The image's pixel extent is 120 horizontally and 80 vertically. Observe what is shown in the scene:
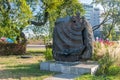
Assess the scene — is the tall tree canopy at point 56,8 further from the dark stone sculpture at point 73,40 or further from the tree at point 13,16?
the dark stone sculpture at point 73,40

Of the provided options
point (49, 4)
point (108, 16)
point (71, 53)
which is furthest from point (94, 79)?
point (108, 16)

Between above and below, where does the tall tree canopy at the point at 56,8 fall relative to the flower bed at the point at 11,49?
above

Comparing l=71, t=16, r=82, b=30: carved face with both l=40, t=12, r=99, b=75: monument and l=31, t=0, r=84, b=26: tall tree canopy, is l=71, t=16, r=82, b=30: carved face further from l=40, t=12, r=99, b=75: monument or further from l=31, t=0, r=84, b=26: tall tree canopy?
l=31, t=0, r=84, b=26: tall tree canopy

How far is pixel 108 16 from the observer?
28.8 meters

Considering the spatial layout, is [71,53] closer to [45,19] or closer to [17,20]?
[17,20]

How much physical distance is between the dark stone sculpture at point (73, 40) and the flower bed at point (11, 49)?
358 inches

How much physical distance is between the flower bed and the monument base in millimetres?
9121

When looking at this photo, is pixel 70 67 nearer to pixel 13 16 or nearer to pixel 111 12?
pixel 13 16

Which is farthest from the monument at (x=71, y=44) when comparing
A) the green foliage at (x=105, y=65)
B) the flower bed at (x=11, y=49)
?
the flower bed at (x=11, y=49)

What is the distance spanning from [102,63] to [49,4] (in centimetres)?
1165

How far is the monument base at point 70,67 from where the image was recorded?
9023mm

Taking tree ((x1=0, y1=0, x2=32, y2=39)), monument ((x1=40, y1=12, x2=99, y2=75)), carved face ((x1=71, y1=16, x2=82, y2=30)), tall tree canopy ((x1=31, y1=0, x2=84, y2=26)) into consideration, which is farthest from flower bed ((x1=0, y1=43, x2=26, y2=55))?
carved face ((x1=71, y1=16, x2=82, y2=30))

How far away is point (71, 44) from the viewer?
10.2 m

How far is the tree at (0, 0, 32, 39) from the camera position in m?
17.9
